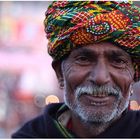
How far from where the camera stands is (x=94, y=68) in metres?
3.27

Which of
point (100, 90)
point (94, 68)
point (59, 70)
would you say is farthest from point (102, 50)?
point (59, 70)

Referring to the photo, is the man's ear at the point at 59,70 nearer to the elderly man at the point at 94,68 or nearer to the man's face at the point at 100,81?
the elderly man at the point at 94,68

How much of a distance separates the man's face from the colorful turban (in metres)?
0.04

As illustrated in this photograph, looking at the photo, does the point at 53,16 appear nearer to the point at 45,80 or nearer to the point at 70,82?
the point at 70,82

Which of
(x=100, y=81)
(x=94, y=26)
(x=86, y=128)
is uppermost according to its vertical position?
(x=94, y=26)

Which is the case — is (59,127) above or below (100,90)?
below

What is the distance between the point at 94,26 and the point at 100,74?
1.03 feet

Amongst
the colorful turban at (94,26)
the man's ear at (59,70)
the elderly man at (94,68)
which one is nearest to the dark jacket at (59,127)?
the elderly man at (94,68)

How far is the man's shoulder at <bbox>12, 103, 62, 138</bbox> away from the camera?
3.46 m

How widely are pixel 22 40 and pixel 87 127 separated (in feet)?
30.9

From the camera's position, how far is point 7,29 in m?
12.9

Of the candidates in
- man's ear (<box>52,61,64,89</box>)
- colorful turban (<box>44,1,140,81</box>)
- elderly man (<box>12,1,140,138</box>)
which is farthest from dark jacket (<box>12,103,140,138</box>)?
colorful turban (<box>44,1,140,81</box>)

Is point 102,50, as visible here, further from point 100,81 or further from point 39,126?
point 39,126

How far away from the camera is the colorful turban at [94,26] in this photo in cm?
335
